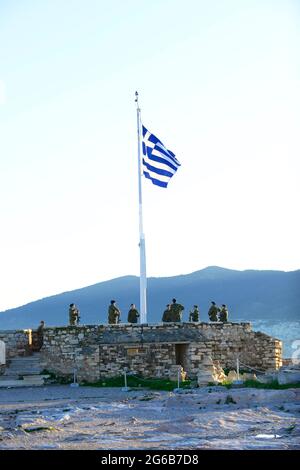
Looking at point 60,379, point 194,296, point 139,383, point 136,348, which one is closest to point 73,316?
point 60,379

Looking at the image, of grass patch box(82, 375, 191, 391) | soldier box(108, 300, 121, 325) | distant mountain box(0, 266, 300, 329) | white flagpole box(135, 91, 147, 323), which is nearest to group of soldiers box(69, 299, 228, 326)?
soldier box(108, 300, 121, 325)

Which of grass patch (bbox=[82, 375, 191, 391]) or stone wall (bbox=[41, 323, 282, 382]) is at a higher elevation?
stone wall (bbox=[41, 323, 282, 382])

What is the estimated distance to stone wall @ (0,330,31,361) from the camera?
2741 centimetres

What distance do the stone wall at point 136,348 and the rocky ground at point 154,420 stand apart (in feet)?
12.1

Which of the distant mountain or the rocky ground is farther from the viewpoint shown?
the distant mountain

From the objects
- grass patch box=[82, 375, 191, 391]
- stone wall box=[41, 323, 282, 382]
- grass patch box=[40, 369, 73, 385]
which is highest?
stone wall box=[41, 323, 282, 382]

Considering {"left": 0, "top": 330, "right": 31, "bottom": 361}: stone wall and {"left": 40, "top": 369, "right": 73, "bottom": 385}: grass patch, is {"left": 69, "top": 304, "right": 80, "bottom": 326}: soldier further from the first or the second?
{"left": 40, "top": 369, "right": 73, "bottom": 385}: grass patch

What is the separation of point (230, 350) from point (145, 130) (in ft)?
27.1

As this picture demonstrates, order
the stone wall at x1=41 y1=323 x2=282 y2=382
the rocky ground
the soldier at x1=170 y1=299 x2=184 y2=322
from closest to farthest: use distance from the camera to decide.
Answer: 1. the rocky ground
2. the stone wall at x1=41 y1=323 x2=282 y2=382
3. the soldier at x1=170 y1=299 x2=184 y2=322

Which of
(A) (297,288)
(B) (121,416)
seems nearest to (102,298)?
(A) (297,288)

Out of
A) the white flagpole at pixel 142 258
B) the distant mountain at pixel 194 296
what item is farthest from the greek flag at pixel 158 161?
the distant mountain at pixel 194 296

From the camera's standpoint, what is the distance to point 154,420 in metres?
16.0

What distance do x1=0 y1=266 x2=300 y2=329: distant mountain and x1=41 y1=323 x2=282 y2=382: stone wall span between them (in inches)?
4210

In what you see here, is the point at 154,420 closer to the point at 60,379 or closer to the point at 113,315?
the point at 60,379
